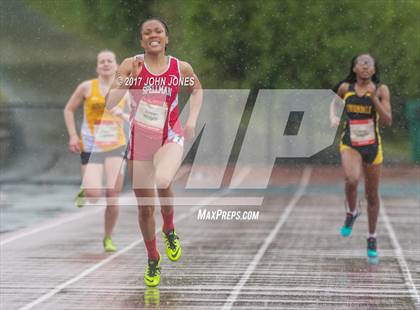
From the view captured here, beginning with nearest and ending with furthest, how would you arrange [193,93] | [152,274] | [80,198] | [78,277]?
[193,93]
[152,274]
[78,277]
[80,198]

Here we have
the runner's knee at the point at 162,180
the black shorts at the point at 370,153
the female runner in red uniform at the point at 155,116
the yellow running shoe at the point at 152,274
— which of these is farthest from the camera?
the black shorts at the point at 370,153

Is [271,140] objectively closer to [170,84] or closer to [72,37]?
[72,37]

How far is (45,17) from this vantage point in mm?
27922

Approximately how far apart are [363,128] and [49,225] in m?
6.11

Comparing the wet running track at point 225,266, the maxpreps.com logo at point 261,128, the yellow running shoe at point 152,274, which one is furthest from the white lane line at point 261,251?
the maxpreps.com logo at point 261,128

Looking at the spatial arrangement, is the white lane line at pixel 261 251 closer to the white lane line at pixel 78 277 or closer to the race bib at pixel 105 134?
the white lane line at pixel 78 277

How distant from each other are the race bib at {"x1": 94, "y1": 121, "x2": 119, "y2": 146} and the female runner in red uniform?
159 inches

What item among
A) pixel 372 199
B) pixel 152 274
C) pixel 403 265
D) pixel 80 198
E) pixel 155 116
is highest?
pixel 80 198

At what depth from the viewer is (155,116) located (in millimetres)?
7094

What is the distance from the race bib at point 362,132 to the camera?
1075 cm

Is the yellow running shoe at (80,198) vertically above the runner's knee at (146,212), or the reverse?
the yellow running shoe at (80,198)

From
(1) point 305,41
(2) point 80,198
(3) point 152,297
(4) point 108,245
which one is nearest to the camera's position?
(3) point 152,297

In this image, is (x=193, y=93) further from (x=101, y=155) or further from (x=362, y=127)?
(x=101, y=155)

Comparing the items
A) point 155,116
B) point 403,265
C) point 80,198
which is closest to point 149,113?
point 155,116
